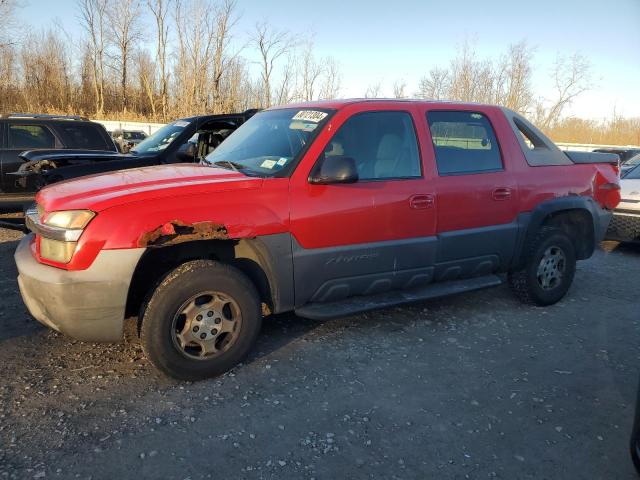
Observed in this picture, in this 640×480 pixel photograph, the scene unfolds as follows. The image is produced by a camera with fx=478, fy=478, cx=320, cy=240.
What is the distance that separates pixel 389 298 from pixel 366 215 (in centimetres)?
74

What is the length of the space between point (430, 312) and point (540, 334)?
3.17 ft

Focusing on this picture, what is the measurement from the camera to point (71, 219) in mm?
2912

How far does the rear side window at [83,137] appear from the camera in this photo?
830 centimetres

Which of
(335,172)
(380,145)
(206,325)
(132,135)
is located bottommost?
(206,325)

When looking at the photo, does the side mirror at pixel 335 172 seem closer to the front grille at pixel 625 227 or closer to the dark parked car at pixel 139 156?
the dark parked car at pixel 139 156

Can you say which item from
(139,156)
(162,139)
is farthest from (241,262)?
(162,139)

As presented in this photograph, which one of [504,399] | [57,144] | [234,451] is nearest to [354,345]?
[504,399]

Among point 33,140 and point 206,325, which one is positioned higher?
point 33,140

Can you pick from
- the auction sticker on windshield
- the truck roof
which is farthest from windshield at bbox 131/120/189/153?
the auction sticker on windshield

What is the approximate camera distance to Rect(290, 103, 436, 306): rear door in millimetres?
3453

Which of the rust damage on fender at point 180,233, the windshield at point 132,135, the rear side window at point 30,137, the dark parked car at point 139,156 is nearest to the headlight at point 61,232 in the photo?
the rust damage on fender at point 180,233

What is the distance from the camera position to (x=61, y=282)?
2861 mm

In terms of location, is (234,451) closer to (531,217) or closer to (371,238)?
(371,238)

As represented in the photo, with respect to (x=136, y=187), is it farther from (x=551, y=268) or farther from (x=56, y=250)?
(x=551, y=268)
